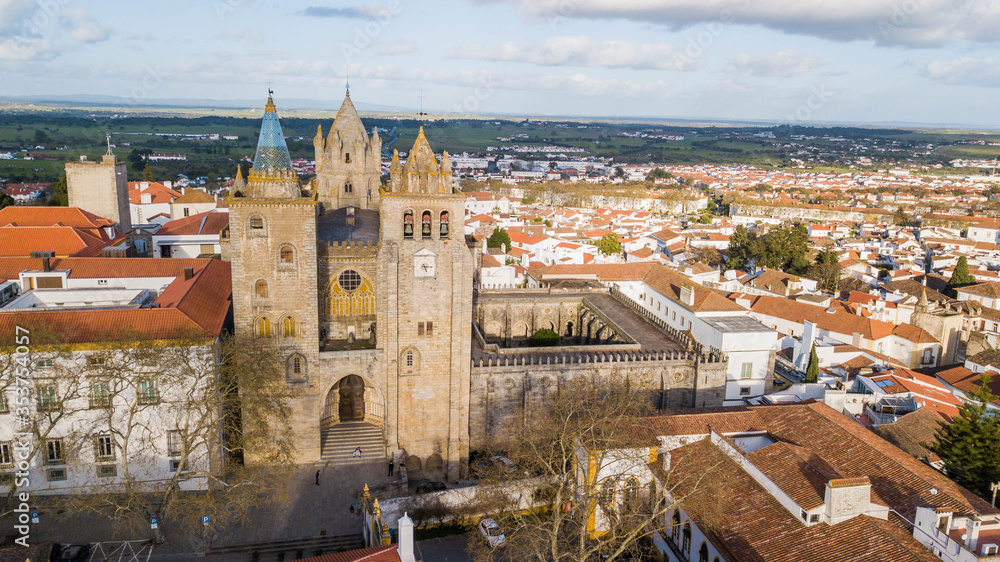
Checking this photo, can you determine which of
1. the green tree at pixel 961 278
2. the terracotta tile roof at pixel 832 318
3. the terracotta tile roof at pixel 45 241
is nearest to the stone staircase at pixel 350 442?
the terracotta tile roof at pixel 45 241

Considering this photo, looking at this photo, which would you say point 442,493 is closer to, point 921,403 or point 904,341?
point 921,403

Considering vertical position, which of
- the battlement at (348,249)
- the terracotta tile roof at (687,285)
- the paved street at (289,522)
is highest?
the battlement at (348,249)

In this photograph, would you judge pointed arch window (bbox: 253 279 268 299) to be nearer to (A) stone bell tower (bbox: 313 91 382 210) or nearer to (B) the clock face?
(B) the clock face

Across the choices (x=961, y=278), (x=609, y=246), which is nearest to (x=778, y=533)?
(x=609, y=246)

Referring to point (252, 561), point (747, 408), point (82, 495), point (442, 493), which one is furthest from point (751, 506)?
point (82, 495)

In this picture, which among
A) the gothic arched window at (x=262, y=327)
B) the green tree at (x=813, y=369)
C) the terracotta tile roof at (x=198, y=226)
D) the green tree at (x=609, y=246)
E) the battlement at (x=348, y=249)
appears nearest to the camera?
the gothic arched window at (x=262, y=327)

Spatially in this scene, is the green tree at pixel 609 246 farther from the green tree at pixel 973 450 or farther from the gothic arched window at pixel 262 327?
the gothic arched window at pixel 262 327

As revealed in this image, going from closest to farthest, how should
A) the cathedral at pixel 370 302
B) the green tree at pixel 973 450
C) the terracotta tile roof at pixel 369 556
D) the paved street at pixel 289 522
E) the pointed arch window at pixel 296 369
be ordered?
the terracotta tile roof at pixel 369 556, the paved street at pixel 289 522, the green tree at pixel 973 450, the cathedral at pixel 370 302, the pointed arch window at pixel 296 369
